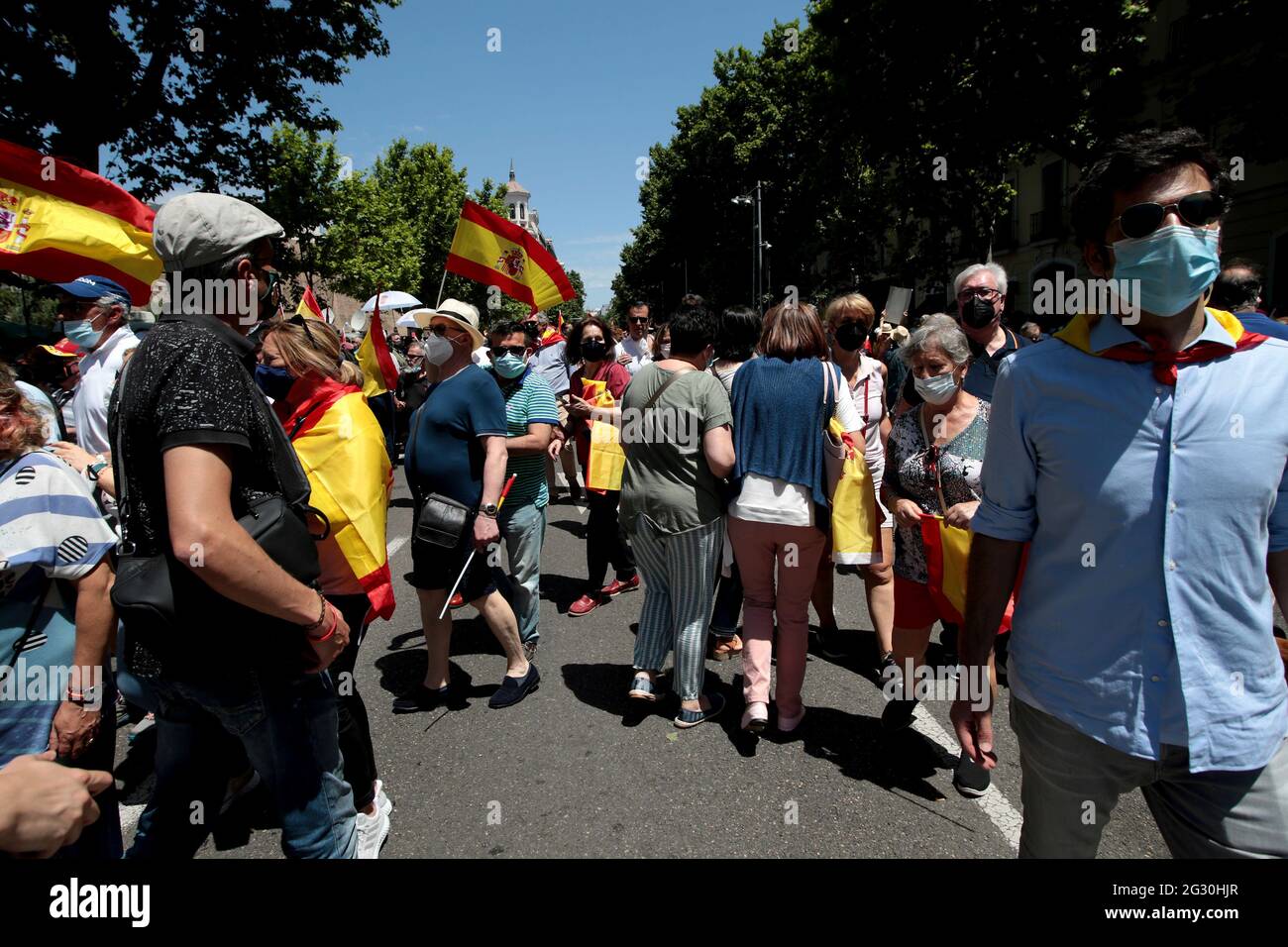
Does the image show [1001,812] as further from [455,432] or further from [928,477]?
[455,432]

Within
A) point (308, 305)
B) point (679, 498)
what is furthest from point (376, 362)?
point (679, 498)

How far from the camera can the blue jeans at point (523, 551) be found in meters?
4.40

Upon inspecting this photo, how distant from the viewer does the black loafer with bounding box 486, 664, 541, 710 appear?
3.91 metres

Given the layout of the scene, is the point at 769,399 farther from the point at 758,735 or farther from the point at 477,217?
the point at 477,217

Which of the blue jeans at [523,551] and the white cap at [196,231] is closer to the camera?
the white cap at [196,231]

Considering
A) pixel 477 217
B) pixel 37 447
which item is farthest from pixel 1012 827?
pixel 477 217

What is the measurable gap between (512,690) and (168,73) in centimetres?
1570

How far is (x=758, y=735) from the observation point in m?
3.55

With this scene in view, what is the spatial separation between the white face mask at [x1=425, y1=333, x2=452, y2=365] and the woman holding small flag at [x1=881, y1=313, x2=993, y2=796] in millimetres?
2151

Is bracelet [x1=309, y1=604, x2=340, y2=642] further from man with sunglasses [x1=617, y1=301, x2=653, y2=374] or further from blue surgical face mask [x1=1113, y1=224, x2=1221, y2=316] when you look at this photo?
man with sunglasses [x1=617, y1=301, x2=653, y2=374]

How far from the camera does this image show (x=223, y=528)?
5.17ft

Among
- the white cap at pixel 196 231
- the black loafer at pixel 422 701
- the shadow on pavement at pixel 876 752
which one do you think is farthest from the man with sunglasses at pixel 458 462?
the white cap at pixel 196 231

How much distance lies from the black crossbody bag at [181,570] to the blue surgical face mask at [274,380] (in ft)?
3.39

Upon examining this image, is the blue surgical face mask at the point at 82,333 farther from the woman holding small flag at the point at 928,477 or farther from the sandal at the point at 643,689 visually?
the woman holding small flag at the point at 928,477
